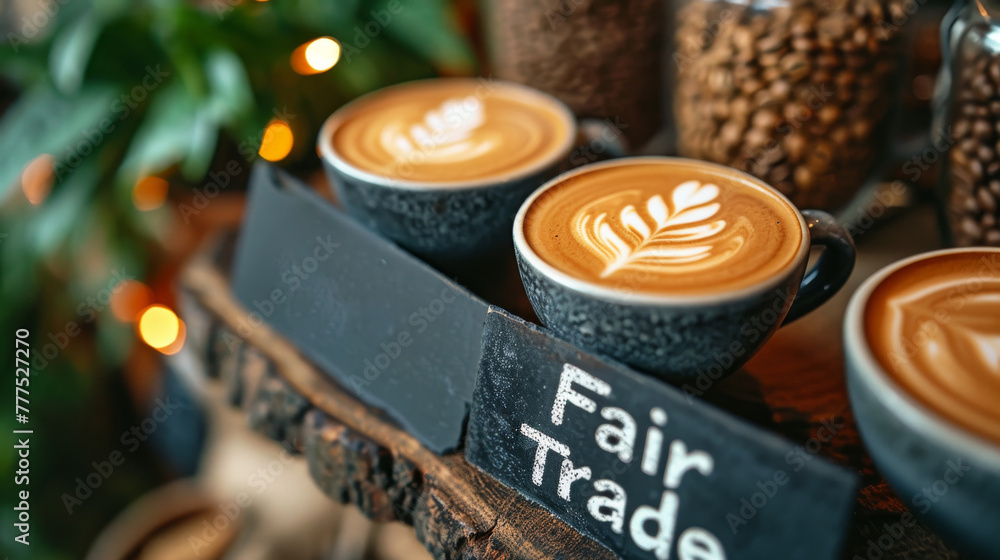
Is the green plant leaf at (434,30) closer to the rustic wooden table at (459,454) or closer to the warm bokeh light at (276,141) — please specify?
the warm bokeh light at (276,141)

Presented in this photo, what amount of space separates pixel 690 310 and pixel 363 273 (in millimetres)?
346

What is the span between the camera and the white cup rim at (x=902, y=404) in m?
0.36

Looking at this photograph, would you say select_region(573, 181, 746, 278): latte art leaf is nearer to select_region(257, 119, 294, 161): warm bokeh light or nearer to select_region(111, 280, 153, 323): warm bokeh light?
select_region(257, 119, 294, 161): warm bokeh light

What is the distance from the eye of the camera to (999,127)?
59 cm

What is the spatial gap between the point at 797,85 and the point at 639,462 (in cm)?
40

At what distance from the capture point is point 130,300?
1417 mm

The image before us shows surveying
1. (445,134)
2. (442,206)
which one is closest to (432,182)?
(442,206)

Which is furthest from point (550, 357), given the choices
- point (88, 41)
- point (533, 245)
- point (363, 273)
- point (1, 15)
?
point (1, 15)

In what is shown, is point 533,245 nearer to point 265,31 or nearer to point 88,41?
point 265,31

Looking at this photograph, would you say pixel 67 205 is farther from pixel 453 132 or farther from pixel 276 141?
pixel 453 132

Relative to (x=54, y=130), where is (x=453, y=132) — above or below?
above

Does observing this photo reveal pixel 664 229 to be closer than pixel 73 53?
Yes

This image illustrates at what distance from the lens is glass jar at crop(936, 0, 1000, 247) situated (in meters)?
0.59

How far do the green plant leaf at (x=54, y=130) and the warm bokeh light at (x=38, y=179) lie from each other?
0.18 feet
